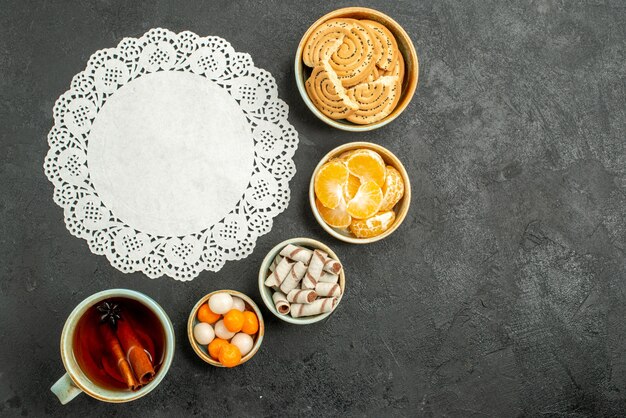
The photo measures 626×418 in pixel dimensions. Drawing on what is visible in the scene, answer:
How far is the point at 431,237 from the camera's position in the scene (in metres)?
1.58

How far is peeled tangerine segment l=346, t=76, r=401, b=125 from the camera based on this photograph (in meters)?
1.43

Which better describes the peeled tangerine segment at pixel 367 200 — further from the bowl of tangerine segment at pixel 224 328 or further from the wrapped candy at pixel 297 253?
the bowl of tangerine segment at pixel 224 328

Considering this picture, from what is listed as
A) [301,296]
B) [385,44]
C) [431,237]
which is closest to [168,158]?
[301,296]

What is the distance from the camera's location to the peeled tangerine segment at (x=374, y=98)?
1431 mm

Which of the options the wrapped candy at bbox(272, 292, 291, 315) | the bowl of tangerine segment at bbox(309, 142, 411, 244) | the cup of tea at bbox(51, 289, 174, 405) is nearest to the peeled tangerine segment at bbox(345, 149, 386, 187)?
the bowl of tangerine segment at bbox(309, 142, 411, 244)

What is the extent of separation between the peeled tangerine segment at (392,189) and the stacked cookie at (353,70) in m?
0.14

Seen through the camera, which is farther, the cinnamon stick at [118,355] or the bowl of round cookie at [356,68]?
the bowl of round cookie at [356,68]

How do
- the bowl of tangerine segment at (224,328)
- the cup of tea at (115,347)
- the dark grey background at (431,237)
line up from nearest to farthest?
Answer: 1. the cup of tea at (115,347)
2. the bowl of tangerine segment at (224,328)
3. the dark grey background at (431,237)

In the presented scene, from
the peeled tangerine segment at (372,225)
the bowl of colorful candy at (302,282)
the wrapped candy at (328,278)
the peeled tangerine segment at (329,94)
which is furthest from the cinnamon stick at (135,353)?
the peeled tangerine segment at (329,94)

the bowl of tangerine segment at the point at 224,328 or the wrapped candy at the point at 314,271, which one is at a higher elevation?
the wrapped candy at the point at 314,271

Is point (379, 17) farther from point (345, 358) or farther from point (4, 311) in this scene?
point (4, 311)

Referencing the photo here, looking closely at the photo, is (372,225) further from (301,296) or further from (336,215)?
(301,296)

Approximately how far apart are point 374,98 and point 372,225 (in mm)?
300

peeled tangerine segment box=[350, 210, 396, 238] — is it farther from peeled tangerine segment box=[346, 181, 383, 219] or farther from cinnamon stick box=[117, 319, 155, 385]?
cinnamon stick box=[117, 319, 155, 385]
